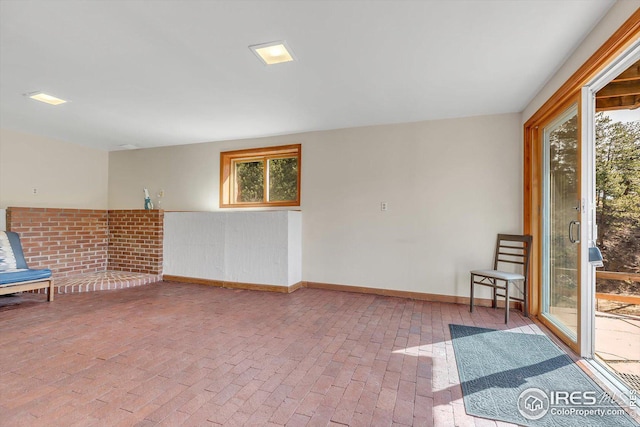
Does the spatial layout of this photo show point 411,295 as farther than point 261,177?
No

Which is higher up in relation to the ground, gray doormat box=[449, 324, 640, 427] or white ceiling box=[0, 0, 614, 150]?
white ceiling box=[0, 0, 614, 150]

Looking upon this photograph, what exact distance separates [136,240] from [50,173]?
69.1 inches

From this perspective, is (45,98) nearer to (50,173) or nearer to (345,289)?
(50,173)

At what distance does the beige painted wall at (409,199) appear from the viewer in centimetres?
372

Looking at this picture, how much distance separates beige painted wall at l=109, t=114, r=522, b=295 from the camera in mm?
3725

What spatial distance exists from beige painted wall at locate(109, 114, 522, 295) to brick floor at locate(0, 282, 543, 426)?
0.62 m

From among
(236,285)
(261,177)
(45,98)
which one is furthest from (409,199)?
(45,98)

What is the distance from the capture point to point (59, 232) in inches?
195

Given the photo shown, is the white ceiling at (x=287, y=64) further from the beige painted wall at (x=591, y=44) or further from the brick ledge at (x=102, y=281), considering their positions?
the brick ledge at (x=102, y=281)

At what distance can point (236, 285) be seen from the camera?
459 cm

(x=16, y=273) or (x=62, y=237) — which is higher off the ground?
(x=62, y=237)

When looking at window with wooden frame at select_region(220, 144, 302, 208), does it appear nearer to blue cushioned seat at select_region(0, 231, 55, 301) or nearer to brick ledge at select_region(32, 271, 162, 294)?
brick ledge at select_region(32, 271, 162, 294)

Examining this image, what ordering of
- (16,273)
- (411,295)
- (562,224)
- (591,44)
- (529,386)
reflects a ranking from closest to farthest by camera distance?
(529,386) < (591,44) < (562,224) < (16,273) < (411,295)

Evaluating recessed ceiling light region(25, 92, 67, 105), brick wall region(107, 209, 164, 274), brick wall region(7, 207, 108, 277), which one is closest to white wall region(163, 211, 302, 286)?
brick wall region(107, 209, 164, 274)
